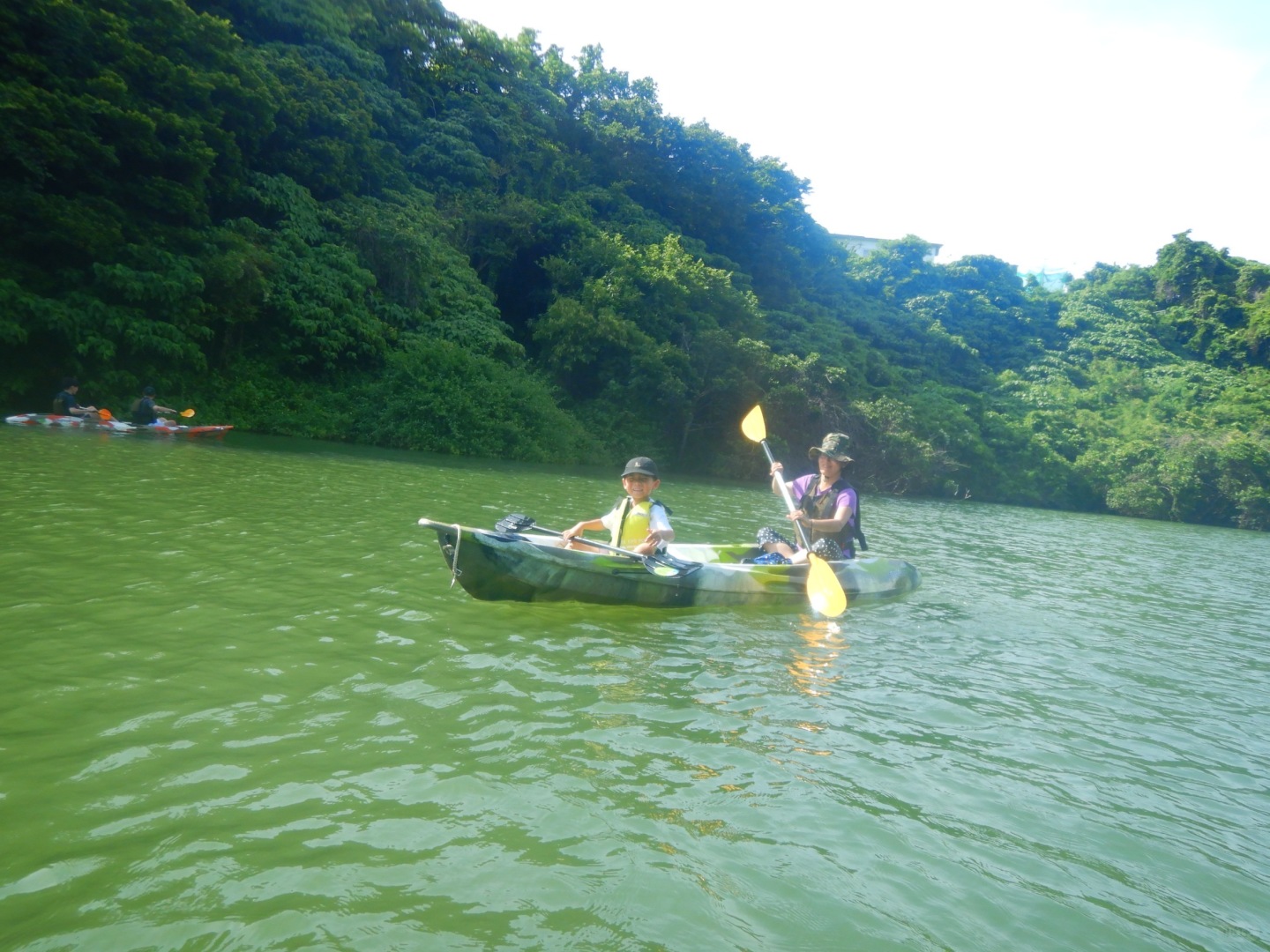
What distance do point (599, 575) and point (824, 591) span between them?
2.15m

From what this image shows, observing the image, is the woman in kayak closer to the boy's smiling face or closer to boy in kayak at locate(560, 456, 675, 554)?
boy in kayak at locate(560, 456, 675, 554)

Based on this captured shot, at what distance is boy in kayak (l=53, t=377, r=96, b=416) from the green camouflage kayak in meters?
12.7

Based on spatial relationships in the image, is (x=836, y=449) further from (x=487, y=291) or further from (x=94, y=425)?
(x=487, y=291)

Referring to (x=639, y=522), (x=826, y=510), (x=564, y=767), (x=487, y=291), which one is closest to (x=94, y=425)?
(x=639, y=522)

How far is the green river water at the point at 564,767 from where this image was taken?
2.74 metres

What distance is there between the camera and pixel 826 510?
8.22 m

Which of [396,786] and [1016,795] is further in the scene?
[1016,795]

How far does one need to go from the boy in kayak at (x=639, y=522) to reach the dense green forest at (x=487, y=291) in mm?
15475

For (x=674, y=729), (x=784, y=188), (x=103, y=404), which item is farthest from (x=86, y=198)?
(x=784, y=188)

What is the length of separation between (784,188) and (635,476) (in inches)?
1616

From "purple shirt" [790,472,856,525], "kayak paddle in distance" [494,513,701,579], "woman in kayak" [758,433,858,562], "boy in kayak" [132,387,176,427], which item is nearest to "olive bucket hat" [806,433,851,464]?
"woman in kayak" [758,433,858,562]

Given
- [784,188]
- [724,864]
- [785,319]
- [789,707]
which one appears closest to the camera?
[724,864]

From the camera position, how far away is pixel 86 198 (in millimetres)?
17828

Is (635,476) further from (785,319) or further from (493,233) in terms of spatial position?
(785,319)
